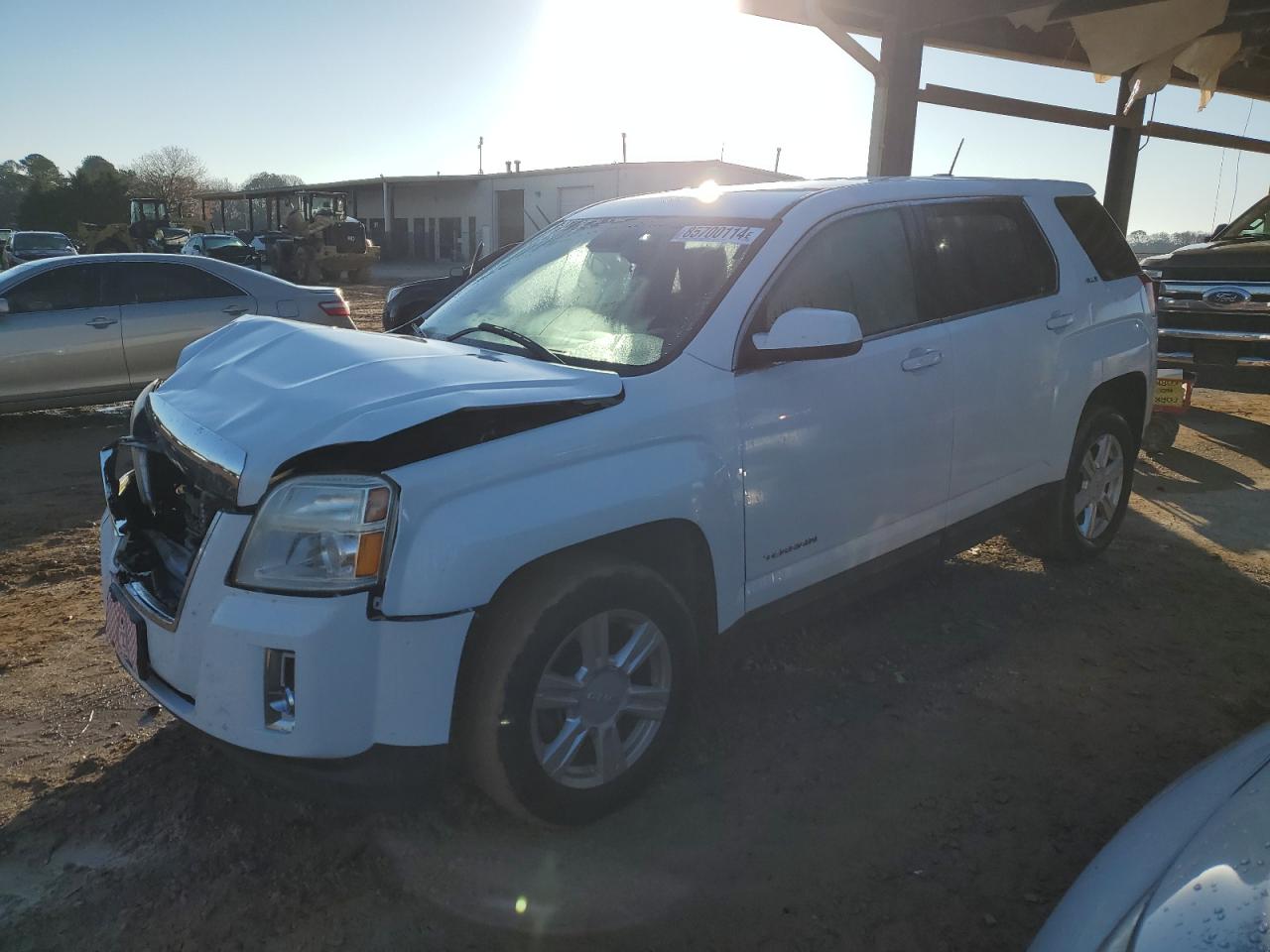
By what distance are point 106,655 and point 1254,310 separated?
8796mm

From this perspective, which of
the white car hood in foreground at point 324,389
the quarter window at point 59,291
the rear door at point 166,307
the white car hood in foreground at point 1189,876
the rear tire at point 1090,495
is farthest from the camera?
the rear door at point 166,307

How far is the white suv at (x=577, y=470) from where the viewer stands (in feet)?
7.64

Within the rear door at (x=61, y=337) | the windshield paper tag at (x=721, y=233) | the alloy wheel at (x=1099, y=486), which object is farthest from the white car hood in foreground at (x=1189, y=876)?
the rear door at (x=61, y=337)

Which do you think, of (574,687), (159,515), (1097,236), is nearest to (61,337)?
(159,515)

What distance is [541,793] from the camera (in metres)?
2.62

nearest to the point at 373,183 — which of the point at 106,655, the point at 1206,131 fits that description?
the point at 1206,131

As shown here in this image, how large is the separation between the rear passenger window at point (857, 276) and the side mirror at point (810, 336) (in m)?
0.16

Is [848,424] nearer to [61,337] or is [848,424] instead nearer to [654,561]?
[654,561]

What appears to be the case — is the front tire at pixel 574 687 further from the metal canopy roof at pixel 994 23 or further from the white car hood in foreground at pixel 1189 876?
the metal canopy roof at pixel 994 23

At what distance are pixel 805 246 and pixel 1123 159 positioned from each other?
8.14 meters

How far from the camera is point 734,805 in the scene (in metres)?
2.95

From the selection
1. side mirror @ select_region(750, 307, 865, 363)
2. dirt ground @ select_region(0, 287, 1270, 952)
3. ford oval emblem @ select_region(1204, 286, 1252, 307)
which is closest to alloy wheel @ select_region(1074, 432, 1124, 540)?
dirt ground @ select_region(0, 287, 1270, 952)

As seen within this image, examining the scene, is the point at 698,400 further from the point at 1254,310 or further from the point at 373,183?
the point at 373,183

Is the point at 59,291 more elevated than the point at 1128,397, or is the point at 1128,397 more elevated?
the point at 59,291
